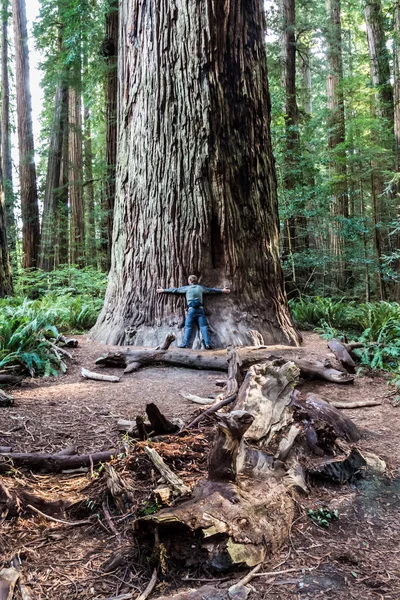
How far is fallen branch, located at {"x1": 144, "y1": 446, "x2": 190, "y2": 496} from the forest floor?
0.07 metres

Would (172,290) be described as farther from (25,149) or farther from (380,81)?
(25,149)

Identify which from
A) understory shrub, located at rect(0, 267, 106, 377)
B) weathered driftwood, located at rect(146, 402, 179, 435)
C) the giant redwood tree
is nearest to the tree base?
the giant redwood tree

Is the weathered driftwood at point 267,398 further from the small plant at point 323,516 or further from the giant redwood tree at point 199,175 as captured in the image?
the giant redwood tree at point 199,175

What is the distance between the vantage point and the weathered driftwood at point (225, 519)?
1.53 m

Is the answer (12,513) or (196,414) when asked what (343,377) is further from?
(12,513)

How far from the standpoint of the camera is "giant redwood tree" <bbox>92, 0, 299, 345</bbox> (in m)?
6.00

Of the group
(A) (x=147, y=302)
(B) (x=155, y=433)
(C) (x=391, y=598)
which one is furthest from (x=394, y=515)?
(A) (x=147, y=302)

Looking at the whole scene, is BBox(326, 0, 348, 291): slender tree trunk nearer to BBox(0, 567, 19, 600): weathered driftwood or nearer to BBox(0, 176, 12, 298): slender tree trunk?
BBox(0, 176, 12, 298): slender tree trunk

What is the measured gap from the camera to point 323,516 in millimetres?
1910

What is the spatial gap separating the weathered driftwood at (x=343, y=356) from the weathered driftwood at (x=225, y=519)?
3680 mm

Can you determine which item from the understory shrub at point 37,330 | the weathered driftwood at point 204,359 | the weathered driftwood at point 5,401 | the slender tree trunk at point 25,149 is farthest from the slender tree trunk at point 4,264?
the slender tree trunk at point 25,149

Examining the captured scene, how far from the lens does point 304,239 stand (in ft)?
40.4

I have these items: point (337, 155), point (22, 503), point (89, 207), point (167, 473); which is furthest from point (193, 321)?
point (89, 207)

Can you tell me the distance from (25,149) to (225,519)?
17.8m
